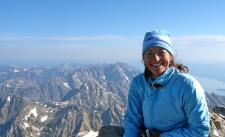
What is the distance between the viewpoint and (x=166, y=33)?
818cm

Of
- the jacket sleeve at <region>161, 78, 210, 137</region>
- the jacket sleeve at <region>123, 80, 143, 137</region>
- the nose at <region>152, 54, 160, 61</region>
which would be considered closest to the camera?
the jacket sleeve at <region>161, 78, 210, 137</region>

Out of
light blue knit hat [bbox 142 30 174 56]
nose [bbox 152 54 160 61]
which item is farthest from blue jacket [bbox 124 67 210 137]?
light blue knit hat [bbox 142 30 174 56]

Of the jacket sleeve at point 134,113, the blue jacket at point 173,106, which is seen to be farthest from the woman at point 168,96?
the jacket sleeve at point 134,113

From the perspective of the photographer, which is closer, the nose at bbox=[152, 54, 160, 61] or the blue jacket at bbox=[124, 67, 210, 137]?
the blue jacket at bbox=[124, 67, 210, 137]

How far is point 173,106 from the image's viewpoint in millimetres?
7820

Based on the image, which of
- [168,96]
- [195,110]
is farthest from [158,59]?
[195,110]

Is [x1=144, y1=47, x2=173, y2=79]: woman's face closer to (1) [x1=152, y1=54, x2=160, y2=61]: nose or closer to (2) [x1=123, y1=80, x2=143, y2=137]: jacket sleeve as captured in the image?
(1) [x1=152, y1=54, x2=160, y2=61]: nose

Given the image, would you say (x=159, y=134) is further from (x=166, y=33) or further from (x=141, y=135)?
(x=166, y=33)

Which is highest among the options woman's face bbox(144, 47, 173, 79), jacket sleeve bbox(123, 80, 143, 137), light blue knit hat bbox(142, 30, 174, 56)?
light blue knit hat bbox(142, 30, 174, 56)

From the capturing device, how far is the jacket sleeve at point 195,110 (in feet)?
23.9

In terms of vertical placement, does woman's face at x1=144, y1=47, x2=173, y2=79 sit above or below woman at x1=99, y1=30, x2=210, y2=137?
above

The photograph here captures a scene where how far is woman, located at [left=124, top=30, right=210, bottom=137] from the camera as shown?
736cm

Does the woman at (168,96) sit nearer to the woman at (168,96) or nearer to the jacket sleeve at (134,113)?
the woman at (168,96)

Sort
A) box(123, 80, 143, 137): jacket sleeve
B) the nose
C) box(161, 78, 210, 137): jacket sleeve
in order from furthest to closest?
box(123, 80, 143, 137): jacket sleeve < the nose < box(161, 78, 210, 137): jacket sleeve
